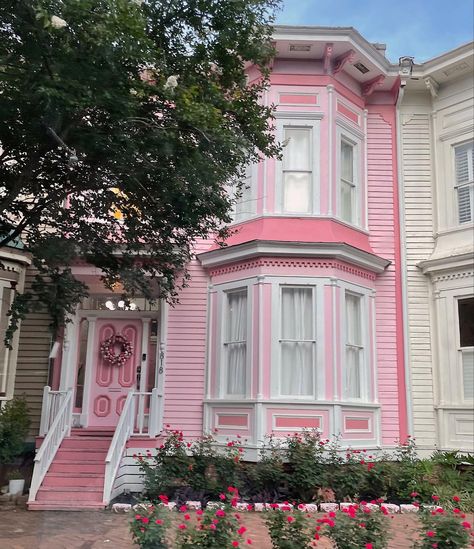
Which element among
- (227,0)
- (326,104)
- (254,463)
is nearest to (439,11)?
(227,0)

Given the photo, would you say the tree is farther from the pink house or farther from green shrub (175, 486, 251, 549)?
green shrub (175, 486, 251, 549)

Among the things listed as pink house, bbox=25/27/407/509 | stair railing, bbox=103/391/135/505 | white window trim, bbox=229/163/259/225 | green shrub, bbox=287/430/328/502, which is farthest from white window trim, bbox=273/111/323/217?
stair railing, bbox=103/391/135/505

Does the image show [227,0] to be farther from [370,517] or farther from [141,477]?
[141,477]

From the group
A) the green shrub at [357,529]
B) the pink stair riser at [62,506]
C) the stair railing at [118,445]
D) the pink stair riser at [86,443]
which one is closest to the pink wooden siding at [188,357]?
the stair railing at [118,445]

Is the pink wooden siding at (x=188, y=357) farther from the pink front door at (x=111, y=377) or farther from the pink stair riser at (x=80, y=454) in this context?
the pink stair riser at (x=80, y=454)

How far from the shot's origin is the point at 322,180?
10789mm

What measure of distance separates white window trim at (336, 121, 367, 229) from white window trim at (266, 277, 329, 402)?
1.58m

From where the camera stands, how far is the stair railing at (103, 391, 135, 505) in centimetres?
856

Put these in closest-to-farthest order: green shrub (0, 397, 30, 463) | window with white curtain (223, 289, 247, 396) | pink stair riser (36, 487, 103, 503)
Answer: pink stair riser (36, 487, 103, 503) → green shrub (0, 397, 30, 463) → window with white curtain (223, 289, 247, 396)

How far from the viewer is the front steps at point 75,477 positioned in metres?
8.34

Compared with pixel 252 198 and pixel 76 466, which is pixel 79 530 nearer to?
pixel 76 466

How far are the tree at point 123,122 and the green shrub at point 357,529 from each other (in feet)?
12.7

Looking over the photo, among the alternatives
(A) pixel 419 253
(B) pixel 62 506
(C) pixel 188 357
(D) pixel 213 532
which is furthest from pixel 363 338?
(D) pixel 213 532

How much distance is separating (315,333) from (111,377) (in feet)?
13.9
